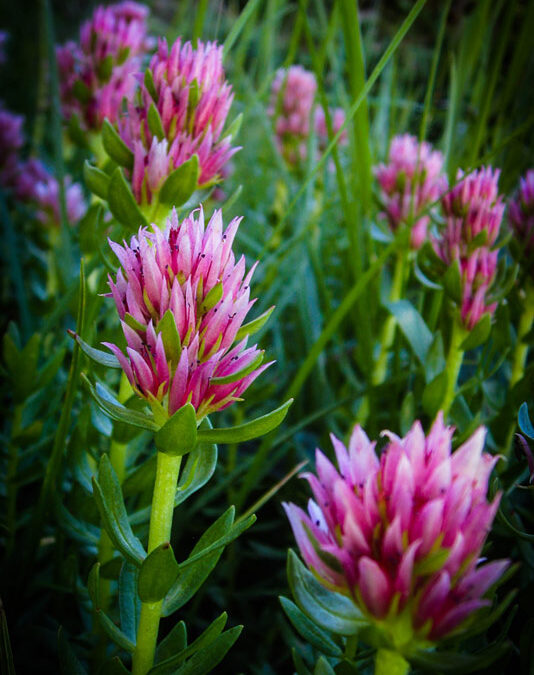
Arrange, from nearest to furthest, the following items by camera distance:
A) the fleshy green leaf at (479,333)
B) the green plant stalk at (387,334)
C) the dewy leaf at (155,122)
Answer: the dewy leaf at (155,122) < the fleshy green leaf at (479,333) < the green plant stalk at (387,334)

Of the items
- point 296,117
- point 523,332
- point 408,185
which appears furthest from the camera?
point 296,117

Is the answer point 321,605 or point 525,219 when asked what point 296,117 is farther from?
point 321,605

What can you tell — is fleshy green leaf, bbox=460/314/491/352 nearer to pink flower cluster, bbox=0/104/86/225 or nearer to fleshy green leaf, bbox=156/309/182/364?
fleshy green leaf, bbox=156/309/182/364

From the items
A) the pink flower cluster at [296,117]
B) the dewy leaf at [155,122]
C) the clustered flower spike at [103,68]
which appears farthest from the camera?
the pink flower cluster at [296,117]

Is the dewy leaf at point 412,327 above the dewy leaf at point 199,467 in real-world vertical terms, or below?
above

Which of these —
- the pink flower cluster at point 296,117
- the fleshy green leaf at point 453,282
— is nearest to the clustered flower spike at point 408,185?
the fleshy green leaf at point 453,282

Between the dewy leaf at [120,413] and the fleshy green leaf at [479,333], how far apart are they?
0.51 meters

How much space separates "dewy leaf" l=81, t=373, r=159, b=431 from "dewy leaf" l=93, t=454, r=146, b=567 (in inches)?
1.6

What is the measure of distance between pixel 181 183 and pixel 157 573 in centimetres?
45

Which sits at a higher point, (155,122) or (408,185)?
(155,122)

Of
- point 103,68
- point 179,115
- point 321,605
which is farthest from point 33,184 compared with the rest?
point 321,605

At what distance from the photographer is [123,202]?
71 centimetres

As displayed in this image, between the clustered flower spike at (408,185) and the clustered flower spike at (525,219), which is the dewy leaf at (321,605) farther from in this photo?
the clustered flower spike at (408,185)

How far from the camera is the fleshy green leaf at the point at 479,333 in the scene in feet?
2.72
